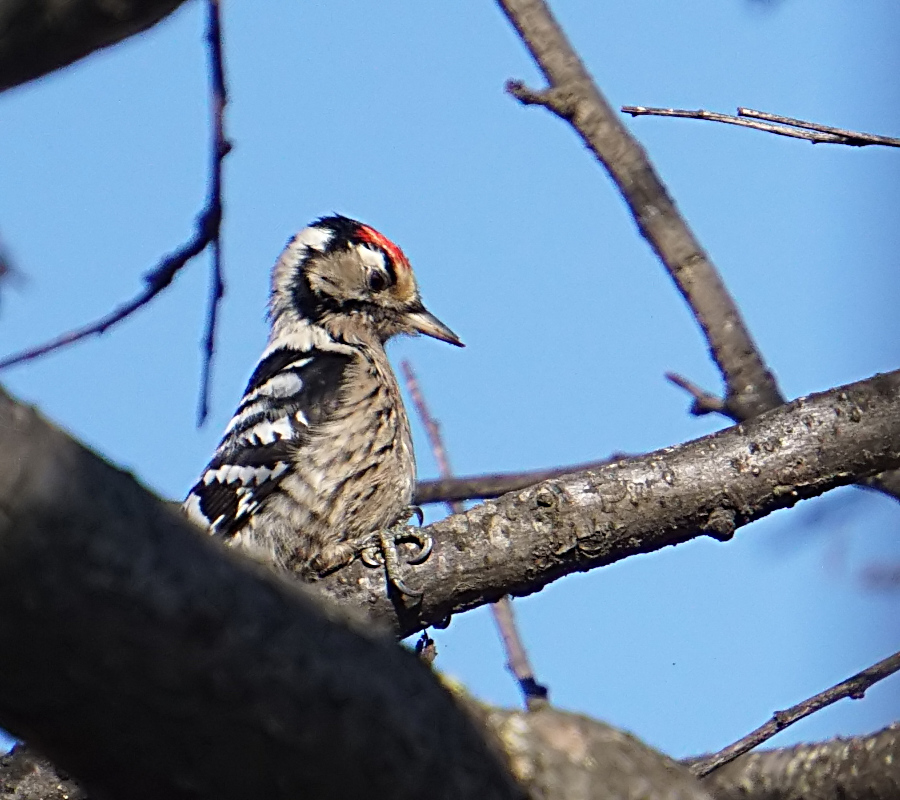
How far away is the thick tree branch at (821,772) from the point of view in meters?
2.72

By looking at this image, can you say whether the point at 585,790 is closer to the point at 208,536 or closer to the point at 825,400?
the point at 208,536

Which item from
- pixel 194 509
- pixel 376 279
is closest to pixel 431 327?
pixel 376 279

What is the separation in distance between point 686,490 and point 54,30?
2.09m

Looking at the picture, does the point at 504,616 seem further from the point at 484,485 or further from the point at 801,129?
the point at 801,129

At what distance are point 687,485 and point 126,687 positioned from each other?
2.16m

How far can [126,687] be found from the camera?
1301 mm

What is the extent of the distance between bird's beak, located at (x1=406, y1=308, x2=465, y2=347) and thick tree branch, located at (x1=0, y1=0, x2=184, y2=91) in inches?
164

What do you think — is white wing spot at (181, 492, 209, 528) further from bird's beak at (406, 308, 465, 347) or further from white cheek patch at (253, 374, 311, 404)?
bird's beak at (406, 308, 465, 347)

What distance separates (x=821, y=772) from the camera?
2889 millimetres

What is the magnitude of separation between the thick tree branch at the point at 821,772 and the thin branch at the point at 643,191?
113 cm

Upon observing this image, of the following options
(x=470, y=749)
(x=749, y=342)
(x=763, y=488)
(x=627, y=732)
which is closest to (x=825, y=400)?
(x=763, y=488)

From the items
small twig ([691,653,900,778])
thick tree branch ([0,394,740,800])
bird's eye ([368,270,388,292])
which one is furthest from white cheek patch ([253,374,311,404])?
thick tree branch ([0,394,740,800])

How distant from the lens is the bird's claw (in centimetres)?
345

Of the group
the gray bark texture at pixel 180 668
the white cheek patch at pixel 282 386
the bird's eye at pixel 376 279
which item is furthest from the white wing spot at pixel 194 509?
the gray bark texture at pixel 180 668
